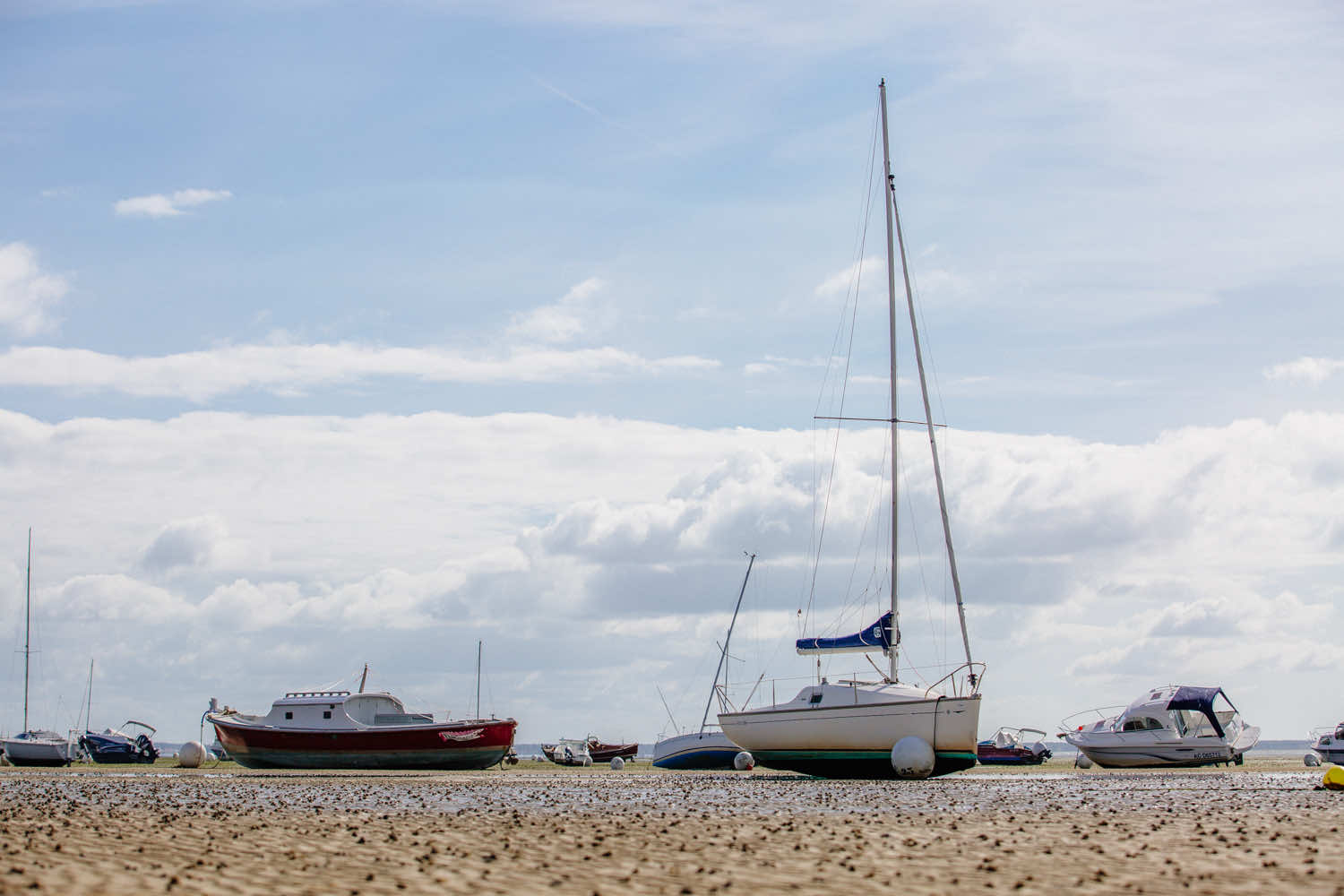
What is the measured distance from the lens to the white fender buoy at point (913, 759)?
119 ft

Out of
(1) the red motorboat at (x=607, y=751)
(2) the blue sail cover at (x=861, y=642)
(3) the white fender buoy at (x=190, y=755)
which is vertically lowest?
(1) the red motorboat at (x=607, y=751)

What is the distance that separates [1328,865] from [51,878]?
14.0 meters

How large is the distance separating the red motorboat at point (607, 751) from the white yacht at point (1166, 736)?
45301 millimetres

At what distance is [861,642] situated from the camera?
41469 millimetres

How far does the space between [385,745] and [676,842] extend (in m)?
37.7

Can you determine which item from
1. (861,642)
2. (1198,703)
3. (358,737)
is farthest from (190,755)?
(1198,703)

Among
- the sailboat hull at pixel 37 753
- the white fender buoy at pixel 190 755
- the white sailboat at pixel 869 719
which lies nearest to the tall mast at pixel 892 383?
the white sailboat at pixel 869 719

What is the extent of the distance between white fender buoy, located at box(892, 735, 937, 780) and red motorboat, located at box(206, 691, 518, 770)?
2199 centimetres

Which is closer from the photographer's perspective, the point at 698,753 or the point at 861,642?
the point at 861,642

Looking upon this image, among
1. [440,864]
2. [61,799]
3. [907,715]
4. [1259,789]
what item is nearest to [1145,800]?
[1259,789]

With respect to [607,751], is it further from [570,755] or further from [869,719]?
[869,719]

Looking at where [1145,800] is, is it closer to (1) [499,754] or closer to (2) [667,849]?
(2) [667,849]

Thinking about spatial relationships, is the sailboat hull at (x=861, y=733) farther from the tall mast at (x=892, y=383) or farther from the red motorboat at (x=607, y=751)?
the red motorboat at (x=607, y=751)

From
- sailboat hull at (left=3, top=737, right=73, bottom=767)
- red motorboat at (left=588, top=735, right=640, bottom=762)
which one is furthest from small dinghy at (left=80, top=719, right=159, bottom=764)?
red motorboat at (left=588, top=735, right=640, bottom=762)
